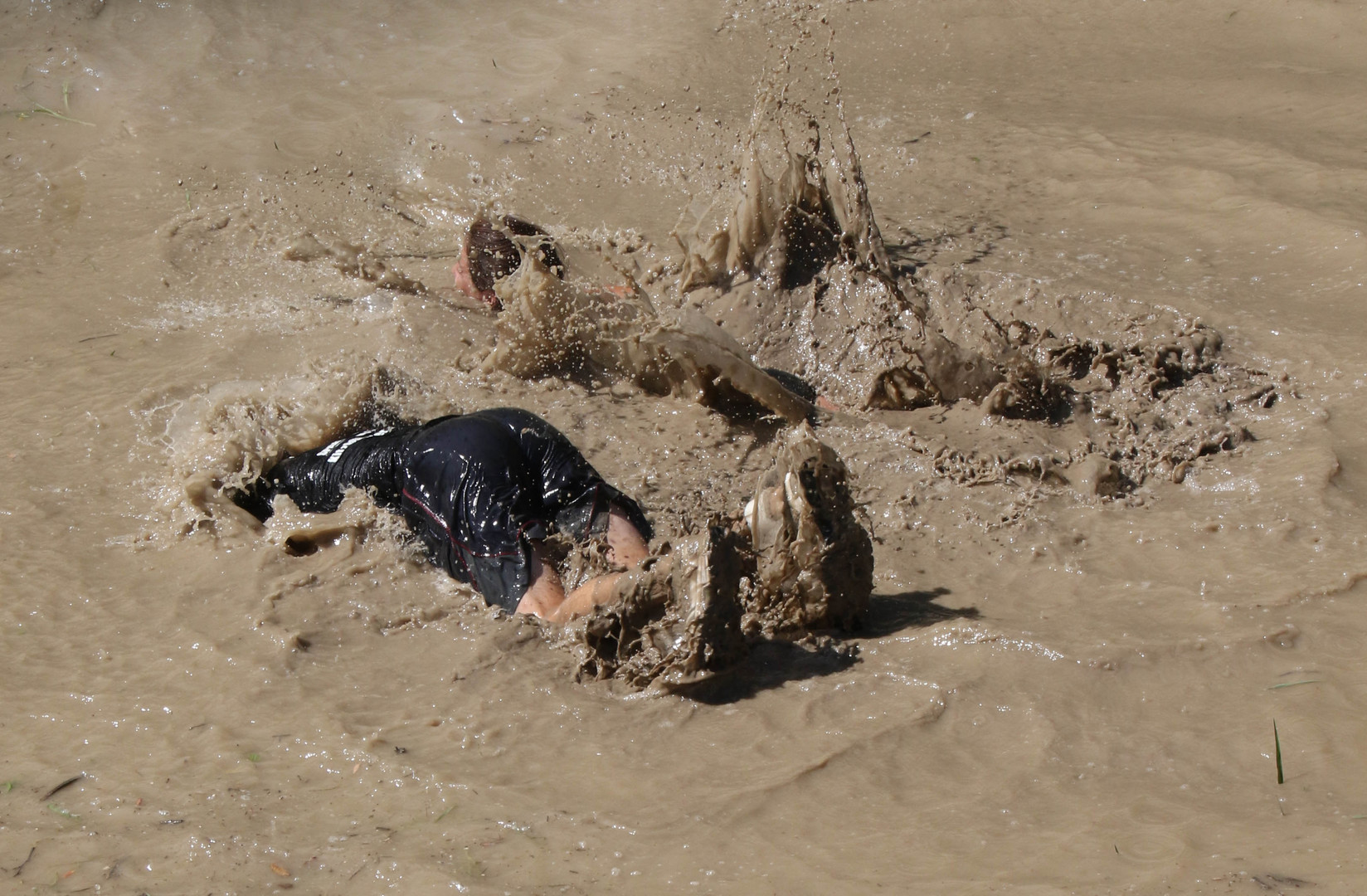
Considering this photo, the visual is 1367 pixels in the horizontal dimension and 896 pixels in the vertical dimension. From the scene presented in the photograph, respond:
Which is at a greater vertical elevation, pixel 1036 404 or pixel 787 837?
pixel 1036 404

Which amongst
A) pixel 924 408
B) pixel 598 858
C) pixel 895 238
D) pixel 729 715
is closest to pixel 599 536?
pixel 729 715

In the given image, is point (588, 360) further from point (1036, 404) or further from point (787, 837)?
point (787, 837)

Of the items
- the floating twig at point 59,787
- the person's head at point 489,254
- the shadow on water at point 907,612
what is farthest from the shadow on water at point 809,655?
the person's head at point 489,254

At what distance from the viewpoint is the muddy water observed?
2219 millimetres

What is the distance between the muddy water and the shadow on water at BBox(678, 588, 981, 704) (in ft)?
0.06

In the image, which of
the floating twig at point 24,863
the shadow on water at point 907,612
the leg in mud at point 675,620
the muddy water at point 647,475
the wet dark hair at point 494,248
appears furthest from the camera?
the wet dark hair at point 494,248

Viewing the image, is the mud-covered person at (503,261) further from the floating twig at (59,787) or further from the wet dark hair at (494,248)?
the floating twig at (59,787)

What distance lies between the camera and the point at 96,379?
4520mm

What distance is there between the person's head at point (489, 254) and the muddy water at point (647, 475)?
0.36 metres

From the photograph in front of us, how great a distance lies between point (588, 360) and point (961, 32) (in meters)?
4.33

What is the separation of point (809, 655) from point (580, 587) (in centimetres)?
70

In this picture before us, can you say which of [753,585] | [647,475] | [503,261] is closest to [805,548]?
[753,585]

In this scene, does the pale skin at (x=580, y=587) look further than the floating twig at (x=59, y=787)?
Yes

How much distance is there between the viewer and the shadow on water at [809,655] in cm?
270
